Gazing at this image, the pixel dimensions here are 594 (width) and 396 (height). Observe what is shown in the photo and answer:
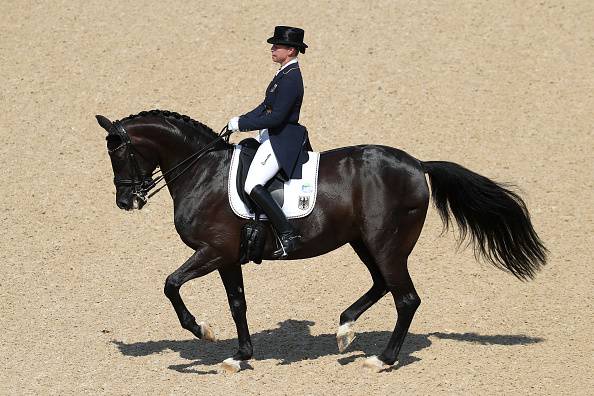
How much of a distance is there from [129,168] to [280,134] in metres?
1.46

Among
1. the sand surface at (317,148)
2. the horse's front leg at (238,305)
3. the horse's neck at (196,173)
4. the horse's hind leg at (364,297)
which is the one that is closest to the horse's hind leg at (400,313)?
the sand surface at (317,148)

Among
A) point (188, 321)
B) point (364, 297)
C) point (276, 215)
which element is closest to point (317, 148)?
point (364, 297)

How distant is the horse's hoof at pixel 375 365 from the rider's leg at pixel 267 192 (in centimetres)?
131

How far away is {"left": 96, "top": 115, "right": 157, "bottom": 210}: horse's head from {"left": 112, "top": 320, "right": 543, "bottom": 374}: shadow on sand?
162 cm

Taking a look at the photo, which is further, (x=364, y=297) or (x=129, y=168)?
(x=364, y=297)

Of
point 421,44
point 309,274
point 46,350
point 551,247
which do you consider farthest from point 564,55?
point 46,350

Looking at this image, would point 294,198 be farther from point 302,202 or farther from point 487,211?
point 487,211

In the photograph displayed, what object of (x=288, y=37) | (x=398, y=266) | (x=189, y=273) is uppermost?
(x=288, y=37)

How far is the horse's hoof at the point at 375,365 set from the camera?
10.1 meters

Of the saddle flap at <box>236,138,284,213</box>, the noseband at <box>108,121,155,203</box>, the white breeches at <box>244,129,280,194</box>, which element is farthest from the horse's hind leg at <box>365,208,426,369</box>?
the noseband at <box>108,121,155,203</box>

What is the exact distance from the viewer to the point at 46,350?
10.6 metres

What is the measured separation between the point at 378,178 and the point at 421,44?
9.27 meters

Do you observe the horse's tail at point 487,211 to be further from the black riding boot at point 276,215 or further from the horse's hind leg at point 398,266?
the black riding boot at point 276,215

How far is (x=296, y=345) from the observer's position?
10977mm
